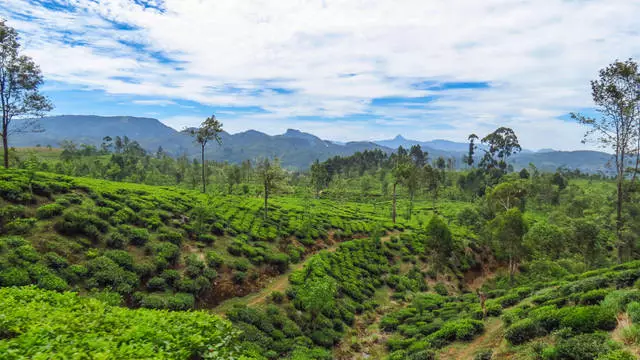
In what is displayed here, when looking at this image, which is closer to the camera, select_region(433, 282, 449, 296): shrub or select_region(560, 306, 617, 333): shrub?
select_region(560, 306, 617, 333): shrub

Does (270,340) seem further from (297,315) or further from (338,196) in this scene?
(338,196)

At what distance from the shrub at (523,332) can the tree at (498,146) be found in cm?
11122

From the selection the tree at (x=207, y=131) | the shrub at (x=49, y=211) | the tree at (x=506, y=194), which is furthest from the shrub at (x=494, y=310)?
the tree at (x=207, y=131)

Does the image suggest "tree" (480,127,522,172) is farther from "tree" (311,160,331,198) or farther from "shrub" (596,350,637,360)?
"shrub" (596,350,637,360)

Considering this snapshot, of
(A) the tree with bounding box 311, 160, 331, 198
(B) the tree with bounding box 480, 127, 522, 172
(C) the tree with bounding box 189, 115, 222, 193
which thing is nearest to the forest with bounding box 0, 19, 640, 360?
(C) the tree with bounding box 189, 115, 222, 193

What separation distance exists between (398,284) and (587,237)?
2172 cm

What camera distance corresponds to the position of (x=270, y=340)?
1930 cm

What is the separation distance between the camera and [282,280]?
91.6 ft

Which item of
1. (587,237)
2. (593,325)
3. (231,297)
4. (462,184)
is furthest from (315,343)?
(462,184)

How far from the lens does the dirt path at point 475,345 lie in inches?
648

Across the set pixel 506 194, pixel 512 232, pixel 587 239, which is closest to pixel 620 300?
pixel 512 232

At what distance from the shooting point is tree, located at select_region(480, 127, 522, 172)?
11300cm

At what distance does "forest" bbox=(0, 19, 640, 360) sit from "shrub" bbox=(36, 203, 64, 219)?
10 cm

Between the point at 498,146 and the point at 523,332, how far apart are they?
116331 millimetres
